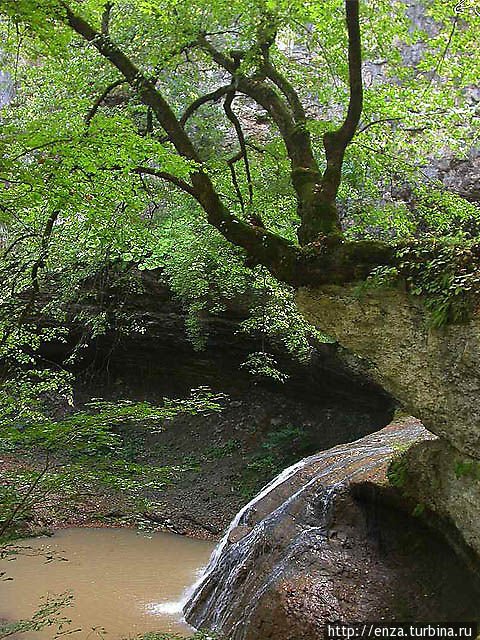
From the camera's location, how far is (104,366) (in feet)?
46.8

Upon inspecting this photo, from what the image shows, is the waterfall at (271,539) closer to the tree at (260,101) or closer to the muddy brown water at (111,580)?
the muddy brown water at (111,580)

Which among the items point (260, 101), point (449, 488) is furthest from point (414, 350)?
point (260, 101)

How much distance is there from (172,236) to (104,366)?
6123 millimetres

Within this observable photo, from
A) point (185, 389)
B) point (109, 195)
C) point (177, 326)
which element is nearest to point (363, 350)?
point (109, 195)

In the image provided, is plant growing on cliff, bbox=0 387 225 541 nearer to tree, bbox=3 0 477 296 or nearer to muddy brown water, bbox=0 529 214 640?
muddy brown water, bbox=0 529 214 640

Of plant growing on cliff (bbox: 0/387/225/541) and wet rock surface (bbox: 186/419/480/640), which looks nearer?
plant growing on cliff (bbox: 0/387/225/541)

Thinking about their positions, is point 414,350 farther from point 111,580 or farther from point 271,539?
point 111,580

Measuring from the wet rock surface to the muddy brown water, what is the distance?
59 centimetres

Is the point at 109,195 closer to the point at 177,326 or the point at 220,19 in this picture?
the point at 220,19

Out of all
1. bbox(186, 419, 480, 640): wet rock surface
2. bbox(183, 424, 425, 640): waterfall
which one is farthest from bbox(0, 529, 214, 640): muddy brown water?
bbox(186, 419, 480, 640): wet rock surface

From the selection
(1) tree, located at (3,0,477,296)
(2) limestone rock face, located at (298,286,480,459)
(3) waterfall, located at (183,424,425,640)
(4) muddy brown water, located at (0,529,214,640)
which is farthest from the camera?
(4) muddy brown water, located at (0,529,214,640)

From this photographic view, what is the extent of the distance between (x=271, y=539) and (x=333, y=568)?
0.73 meters

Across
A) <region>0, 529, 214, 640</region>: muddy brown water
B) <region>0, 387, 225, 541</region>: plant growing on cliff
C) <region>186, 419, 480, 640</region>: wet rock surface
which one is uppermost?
<region>0, 387, 225, 541</region>: plant growing on cliff

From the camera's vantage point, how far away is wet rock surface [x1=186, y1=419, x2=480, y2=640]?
452 cm
